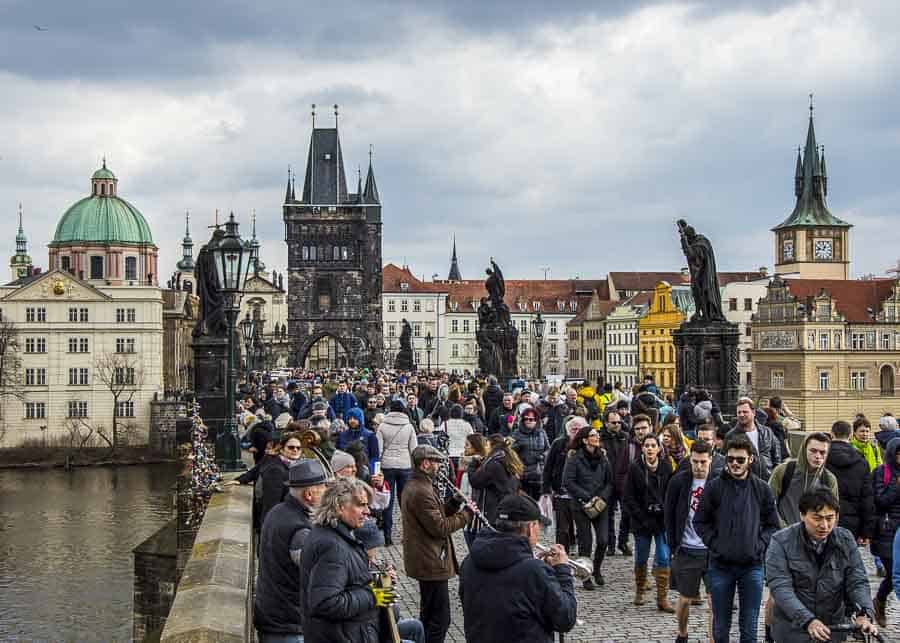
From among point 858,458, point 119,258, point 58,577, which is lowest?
point 58,577

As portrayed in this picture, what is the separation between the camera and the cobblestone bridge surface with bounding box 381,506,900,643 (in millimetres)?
8719

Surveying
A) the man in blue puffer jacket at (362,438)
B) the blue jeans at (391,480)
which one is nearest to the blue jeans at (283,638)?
the blue jeans at (391,480)

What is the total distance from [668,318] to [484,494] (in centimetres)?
8008

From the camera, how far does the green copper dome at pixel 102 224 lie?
3944 inches

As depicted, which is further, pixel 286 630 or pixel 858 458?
pixel 858 458

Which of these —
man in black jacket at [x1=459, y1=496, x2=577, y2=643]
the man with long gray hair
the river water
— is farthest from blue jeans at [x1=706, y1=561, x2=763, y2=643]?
the river water

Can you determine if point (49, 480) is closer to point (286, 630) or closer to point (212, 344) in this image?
point (212, 344)

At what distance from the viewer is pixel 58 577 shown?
123 feet

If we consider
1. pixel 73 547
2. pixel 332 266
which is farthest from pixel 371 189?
pixel 73 547

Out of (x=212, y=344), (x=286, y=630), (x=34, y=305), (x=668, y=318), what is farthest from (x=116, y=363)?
(x=286, y=630)

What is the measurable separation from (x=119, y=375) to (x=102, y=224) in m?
25.9

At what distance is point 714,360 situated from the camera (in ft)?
60.7

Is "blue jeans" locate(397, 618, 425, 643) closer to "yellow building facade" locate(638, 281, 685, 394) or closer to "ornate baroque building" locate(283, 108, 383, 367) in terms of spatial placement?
"yellow building facade" locate(638, 281, 685, 394)

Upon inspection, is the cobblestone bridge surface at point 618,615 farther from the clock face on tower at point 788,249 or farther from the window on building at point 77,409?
the clock face on tower at point 788,249
